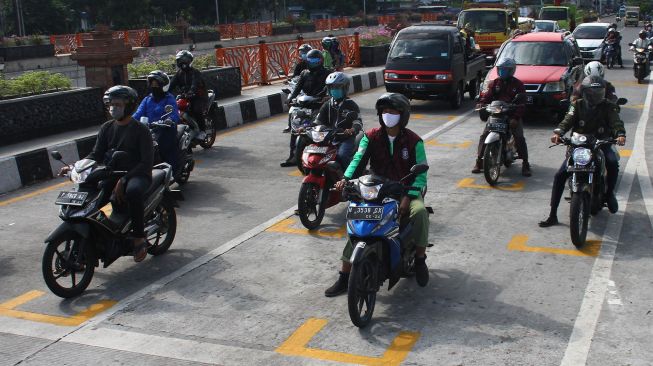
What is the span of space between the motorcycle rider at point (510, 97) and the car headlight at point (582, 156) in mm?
3217

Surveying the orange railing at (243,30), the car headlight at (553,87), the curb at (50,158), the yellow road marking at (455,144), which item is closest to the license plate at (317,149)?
the curb at (50,158)

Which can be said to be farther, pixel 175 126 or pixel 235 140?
pixel 235 140

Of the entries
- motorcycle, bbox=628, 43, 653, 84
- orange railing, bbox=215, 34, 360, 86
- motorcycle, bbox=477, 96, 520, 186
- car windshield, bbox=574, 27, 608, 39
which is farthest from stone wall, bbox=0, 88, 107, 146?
car windshield, bbox=574, 27, 608, 39

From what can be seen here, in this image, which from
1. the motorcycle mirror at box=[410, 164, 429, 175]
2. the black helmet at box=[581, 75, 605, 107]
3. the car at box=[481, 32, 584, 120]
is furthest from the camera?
the car at box=[481, 32, 584, 120]

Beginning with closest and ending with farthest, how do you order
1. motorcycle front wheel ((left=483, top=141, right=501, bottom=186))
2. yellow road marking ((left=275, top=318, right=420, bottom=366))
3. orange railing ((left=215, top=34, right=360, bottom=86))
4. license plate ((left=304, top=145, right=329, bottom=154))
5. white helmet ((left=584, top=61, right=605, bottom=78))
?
yellow road marking ((left=275, top=318, right=420, bottom=366))
license plate ((left=304, top=145, right=329, bottom=154))
white helmet ((left=584, top=61, right=605, bottom=78))
motorcycle front wheel ((left=483, top=141, right=501, bottom=186))
orange railing ((left=215, top=34, right=360, bottom=86))

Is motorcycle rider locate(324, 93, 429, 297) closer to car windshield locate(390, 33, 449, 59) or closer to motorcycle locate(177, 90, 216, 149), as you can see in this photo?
motorcycle locate(177, 90, 216, 149)

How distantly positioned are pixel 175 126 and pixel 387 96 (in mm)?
4835

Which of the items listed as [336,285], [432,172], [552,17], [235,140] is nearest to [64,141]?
[235,140]

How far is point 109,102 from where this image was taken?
7.52m

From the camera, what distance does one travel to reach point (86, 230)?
7.01m

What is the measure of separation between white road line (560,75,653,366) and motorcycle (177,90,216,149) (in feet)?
21.4

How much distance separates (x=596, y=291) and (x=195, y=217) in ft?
15.9

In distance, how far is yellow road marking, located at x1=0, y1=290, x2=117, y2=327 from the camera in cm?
648

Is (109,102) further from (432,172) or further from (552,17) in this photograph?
(552,17)
